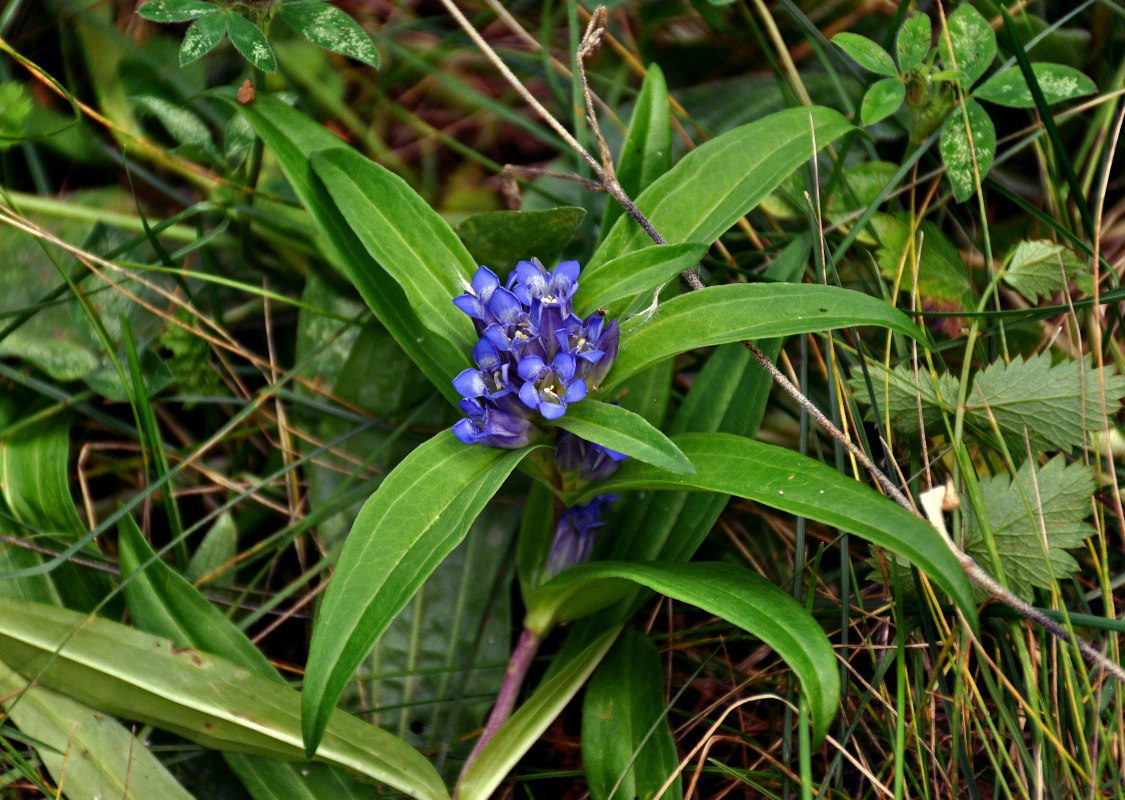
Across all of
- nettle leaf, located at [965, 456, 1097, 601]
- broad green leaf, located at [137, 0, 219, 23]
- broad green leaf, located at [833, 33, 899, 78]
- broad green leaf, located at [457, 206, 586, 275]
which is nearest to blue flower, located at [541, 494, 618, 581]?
broad green leaf, located at [457, 206, 586, 275]

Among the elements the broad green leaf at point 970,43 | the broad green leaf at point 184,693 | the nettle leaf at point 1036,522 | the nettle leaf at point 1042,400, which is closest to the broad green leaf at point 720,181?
the broad green leaf at point 970,43

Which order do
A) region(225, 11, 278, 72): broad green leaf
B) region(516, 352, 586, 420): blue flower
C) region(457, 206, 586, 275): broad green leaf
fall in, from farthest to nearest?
1. region(457, 206, 586, 275): broad green leaf
2. region(225, 11, 278, 72): broad green leaf
3. region(516, 352, 586, 420): blue flower

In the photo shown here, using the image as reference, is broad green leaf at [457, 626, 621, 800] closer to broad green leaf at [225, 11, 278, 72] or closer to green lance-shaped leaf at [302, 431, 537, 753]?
green lance-shaped leaf at [302, 431, 537, 753]

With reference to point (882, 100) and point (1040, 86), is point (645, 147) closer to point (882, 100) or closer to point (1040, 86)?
point (882, 100)

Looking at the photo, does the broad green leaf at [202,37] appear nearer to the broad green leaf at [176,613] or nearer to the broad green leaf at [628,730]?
the broad green leaf at [176,613]

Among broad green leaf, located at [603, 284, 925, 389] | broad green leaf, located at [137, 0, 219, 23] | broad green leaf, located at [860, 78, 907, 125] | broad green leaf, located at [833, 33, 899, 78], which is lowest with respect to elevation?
broad green leaf, located at [603, 284, 925, 389]

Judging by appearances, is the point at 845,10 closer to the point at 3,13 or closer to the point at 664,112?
the point at 664,112

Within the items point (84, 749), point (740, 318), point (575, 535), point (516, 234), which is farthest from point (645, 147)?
point (84, 749)
